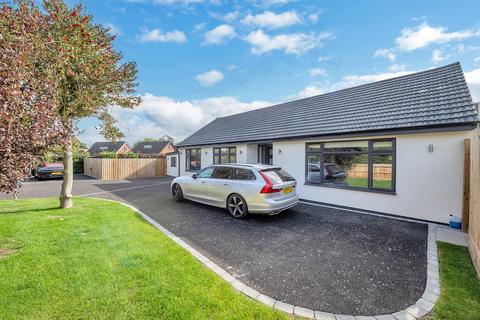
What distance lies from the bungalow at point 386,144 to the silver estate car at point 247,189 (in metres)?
2.62

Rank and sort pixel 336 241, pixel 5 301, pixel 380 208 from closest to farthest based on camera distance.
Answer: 1. pixel 5 301
2. pixel 336 241
3. pixel 380 208

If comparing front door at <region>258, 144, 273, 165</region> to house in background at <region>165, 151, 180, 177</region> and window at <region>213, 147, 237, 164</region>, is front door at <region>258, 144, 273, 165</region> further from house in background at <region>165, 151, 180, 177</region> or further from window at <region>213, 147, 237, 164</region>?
house in background at <region>165, 151, 180, 177</region>

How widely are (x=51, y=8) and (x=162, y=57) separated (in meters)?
5.40

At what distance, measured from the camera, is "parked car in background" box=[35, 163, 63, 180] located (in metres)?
16.2

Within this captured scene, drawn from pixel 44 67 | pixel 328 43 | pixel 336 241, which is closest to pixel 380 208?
pixel 336 241

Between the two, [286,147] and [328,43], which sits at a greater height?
[328,43]

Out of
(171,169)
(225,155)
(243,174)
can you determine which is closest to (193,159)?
(225,155)

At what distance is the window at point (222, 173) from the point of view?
693 centimetres

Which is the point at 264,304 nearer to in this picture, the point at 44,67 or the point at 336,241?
the point at 336,241

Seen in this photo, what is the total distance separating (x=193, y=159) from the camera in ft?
55.8

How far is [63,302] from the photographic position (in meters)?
2.54

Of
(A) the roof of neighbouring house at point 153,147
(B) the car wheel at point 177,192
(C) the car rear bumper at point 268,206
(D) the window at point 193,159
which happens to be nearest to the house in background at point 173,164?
(D) the window at point 193,159

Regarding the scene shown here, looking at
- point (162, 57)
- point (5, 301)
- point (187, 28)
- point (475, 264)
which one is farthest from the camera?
point (162, 57)

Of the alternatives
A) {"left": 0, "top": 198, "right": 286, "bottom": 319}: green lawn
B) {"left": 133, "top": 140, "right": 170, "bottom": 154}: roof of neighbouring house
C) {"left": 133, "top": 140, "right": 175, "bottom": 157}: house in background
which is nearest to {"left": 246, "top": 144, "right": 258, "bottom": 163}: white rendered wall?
{"left": 0, "top": 198, "right": 286, "bottom": 319}: green lawn
